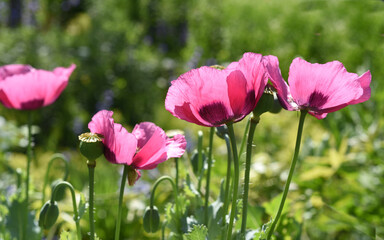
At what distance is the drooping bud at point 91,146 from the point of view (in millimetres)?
482

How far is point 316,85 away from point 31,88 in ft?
1.43

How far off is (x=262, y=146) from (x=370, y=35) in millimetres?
1612

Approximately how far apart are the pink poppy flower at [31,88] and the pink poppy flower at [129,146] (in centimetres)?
24

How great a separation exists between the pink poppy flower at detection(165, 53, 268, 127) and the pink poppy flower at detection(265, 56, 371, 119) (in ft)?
0.08

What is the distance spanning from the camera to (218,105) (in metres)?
0.50

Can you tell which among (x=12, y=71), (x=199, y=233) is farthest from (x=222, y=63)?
(x=199, y=233)

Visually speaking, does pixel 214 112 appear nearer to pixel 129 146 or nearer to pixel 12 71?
pixel 129 146

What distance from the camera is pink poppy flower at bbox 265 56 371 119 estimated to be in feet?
1.63

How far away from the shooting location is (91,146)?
48 cm

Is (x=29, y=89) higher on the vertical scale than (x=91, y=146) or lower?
higher

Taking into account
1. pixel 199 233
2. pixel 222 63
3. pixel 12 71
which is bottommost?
pixel 199 233

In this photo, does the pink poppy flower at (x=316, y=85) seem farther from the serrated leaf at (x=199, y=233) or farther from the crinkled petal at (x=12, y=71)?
the crinkled petal at (x=12, y=71)

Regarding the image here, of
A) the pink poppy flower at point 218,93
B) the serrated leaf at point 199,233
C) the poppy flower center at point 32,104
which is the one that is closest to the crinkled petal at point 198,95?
the pink poppy flower at point 218,93

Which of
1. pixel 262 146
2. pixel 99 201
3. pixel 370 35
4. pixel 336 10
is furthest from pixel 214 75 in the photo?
pixel 336 10
